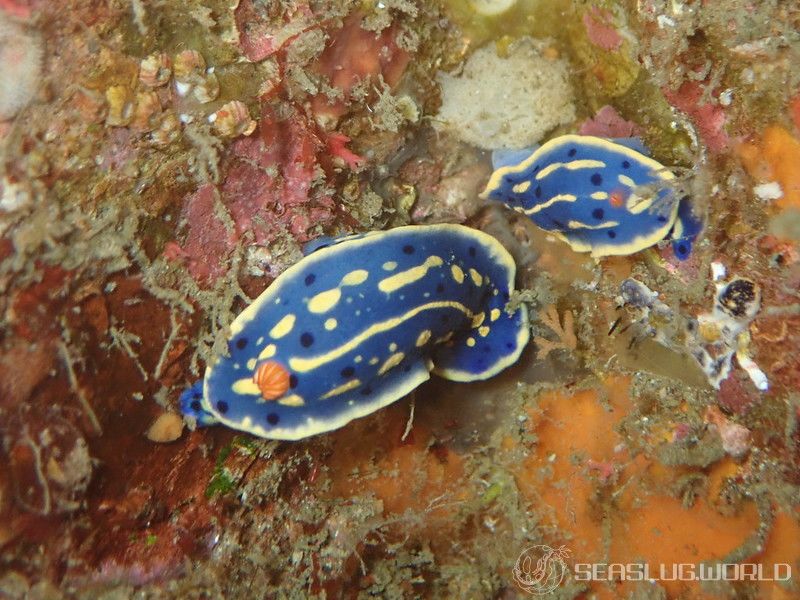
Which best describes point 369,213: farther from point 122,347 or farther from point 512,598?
point 512,598

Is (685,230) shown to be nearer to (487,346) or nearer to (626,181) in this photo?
(626,181)

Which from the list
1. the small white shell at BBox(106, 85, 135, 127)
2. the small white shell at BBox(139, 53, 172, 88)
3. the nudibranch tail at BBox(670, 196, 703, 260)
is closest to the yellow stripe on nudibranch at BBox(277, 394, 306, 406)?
the small white shell at BBox(106, 85, 135, 127)

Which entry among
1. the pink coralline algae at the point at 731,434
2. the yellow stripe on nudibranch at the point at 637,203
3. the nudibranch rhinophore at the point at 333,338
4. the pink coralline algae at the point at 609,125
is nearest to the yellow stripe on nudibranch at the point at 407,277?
the nudibranch rhinophore at the point at 333,338

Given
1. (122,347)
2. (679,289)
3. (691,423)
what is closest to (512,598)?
(691,423)

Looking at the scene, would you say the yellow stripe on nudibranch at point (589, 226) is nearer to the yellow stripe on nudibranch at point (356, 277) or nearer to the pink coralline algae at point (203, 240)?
the yellow stripe on nudibranch at point (356, 277)

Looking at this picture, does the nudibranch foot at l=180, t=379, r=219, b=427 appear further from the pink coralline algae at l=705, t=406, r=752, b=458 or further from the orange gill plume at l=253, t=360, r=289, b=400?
the pink coralline algae at l=705, t=406, r=752, b=458
